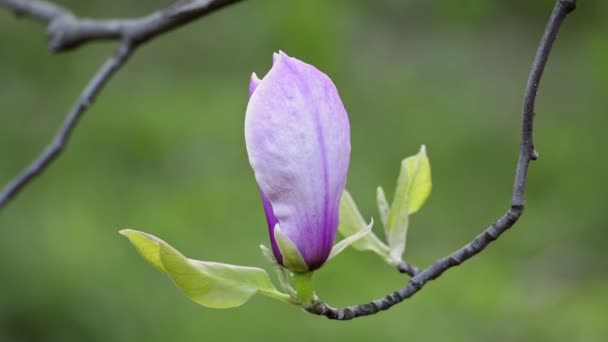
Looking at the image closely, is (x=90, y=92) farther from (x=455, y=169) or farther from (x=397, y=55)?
(x=397, y=55)

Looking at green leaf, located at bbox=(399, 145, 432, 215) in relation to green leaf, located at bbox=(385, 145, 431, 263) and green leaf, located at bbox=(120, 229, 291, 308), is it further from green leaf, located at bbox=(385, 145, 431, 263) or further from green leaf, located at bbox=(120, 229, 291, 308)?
green leaf, located at bbox=(120, 229, 291, 308)

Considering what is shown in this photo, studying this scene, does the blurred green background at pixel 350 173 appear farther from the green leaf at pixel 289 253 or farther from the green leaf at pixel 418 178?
the green leaf at pixel 289 253

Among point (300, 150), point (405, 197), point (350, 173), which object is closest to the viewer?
point (300, 150)

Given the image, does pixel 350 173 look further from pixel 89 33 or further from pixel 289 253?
pixel 289 253

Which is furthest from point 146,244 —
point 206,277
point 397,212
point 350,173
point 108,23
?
point 350,173

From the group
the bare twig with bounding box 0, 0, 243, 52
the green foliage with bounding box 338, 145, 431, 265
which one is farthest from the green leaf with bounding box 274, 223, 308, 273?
the bare twig with bounding box 0, 0, 243, 52

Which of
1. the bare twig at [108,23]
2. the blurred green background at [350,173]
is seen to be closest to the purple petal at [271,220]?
the bare twig at [108,23]
